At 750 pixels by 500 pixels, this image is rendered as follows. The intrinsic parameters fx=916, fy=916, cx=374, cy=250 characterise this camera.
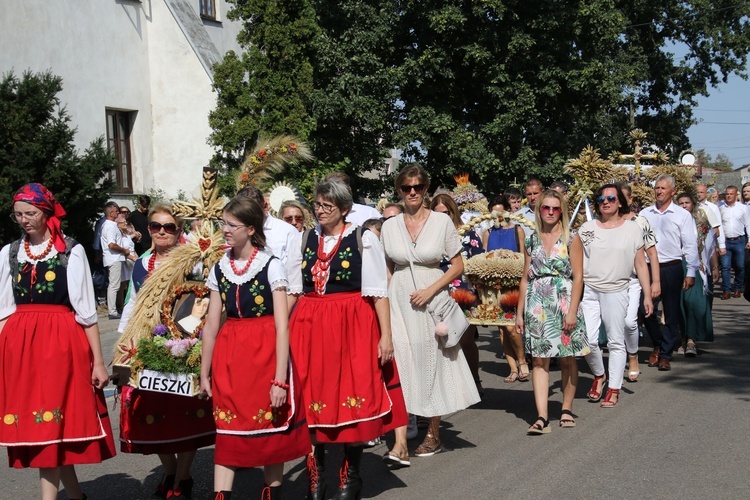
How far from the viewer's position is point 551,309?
7641 millimetres

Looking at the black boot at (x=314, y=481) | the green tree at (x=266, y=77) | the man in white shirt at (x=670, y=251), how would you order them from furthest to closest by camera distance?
the green tree at (x=266, y=77), the man in white shirt at (x=670, y=251), the black boot at (x=314, y=481)

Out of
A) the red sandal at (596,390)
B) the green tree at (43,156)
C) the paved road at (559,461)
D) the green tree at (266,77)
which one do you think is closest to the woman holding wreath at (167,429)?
the paved road at (559,461)

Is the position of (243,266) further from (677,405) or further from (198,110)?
(198,110)

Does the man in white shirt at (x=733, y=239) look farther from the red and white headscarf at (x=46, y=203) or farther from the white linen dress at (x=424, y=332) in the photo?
the red and white headscarf at (x=46, y=203)

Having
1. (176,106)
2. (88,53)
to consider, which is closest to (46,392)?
(88,53)

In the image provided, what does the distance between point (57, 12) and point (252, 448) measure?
17.5 m

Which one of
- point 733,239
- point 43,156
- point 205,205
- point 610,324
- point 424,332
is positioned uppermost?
point 43,156

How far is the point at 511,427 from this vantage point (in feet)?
25.9

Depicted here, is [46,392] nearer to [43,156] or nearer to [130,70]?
[43,156]

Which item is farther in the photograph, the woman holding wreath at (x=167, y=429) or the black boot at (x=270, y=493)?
the woman holding wreath at (x=167, y=429)

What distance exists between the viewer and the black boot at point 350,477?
18.9ft

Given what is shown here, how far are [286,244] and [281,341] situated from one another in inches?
71.8

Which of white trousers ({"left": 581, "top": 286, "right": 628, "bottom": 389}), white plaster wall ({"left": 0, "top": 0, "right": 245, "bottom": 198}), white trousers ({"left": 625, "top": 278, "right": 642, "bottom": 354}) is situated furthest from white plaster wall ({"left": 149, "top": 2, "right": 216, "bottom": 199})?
white trousers ({"left": 581, "top": 286, "right": 628, "bottom": 389})

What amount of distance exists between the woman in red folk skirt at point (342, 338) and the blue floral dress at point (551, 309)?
84.1 inches
